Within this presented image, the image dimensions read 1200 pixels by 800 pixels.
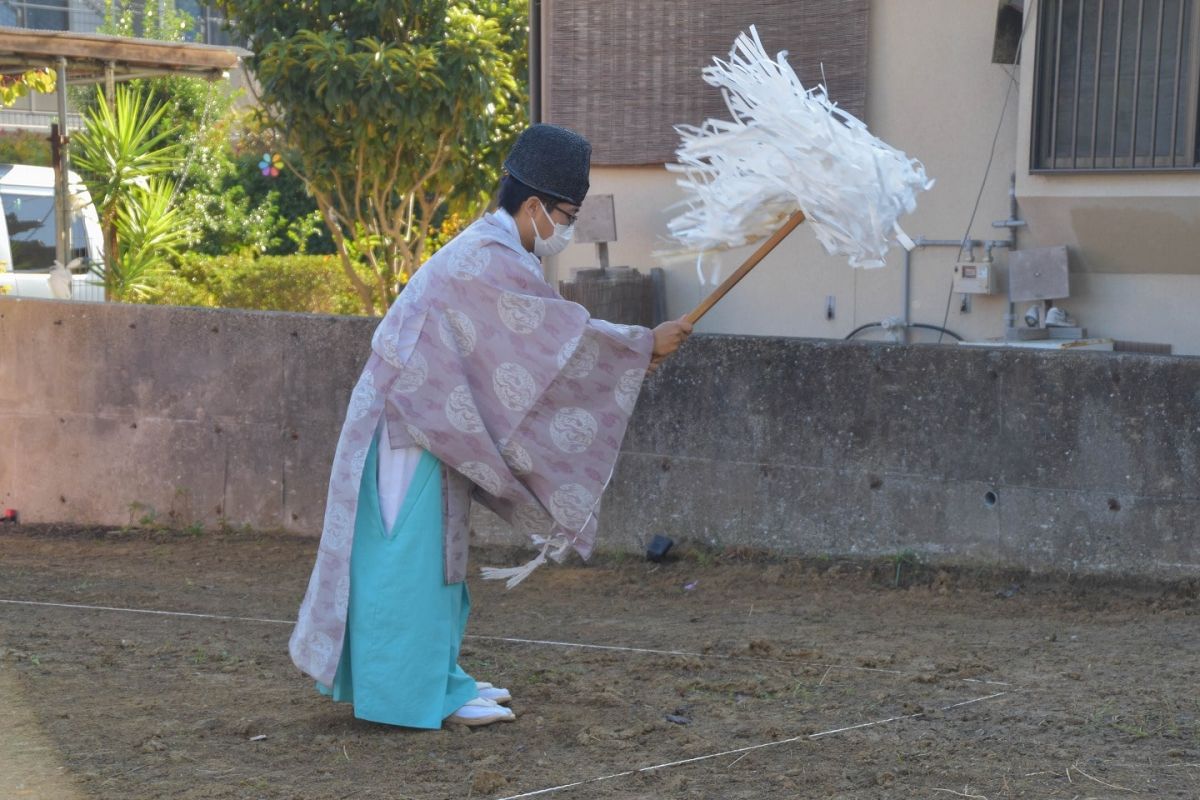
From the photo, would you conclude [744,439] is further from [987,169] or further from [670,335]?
[670,335]

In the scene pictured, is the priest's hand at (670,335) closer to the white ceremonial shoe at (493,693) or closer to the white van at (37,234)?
the white ceremonial shoe at (493,693)

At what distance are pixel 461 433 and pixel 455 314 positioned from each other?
0.35 m

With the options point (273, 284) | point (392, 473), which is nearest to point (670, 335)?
point (392, 473)

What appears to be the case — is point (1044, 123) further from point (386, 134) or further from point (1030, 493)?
point (386, 134)

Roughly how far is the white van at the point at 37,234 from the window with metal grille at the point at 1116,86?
7726mm

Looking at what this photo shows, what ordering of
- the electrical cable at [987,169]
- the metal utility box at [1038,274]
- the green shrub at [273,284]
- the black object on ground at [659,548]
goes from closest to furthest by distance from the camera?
1. the black object on ground at [659,548]
2. the metal utility box at [1038,274]
3. the electrical cable at [987,169]
4. the green shrub at [273,284]

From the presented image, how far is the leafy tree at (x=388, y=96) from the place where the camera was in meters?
9.66

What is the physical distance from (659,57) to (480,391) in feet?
16.1

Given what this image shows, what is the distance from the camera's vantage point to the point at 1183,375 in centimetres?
579

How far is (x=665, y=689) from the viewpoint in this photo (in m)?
4.60

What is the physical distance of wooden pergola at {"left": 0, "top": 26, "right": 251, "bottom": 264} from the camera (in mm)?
9281

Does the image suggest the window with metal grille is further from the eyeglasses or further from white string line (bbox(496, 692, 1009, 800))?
the eyeglasses

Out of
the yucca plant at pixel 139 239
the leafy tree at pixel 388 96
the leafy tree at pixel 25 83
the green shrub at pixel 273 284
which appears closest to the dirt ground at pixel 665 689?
the leafy tree at pixel 388 96

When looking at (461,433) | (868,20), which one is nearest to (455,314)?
(461,433)
